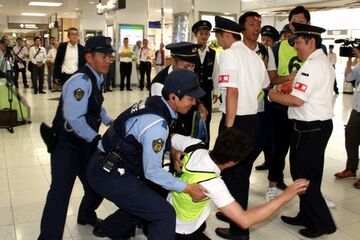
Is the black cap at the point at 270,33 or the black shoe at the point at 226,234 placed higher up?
the black cap at the point at 270,33

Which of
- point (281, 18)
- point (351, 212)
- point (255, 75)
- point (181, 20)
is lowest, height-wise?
point (351, 212)

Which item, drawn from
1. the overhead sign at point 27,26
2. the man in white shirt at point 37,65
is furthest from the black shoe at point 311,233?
the overhead sign at point 27,26

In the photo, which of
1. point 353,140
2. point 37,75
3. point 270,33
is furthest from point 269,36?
point 37,75

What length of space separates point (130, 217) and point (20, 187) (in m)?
1.85

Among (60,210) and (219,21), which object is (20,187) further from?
(219,21)

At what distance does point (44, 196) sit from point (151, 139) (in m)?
2.18

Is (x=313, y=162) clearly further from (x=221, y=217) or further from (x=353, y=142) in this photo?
(x=353, y=142)

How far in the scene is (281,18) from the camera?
20625 millimetres

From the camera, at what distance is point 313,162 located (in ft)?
9.30

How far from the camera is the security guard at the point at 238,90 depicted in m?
2.72

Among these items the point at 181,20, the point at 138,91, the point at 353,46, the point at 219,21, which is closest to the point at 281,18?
the point at 138,91

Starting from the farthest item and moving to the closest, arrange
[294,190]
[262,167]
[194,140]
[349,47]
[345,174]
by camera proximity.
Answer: [262,167] < [345,174] < [349,47] < [194,140] < [294,190]

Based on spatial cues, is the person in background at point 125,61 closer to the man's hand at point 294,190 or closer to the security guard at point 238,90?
the security guard at point 238,90

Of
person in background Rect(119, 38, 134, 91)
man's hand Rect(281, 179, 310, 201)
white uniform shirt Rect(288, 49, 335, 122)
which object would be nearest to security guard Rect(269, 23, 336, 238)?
white uniform shirt Rect(288, 49, 335, 122)
